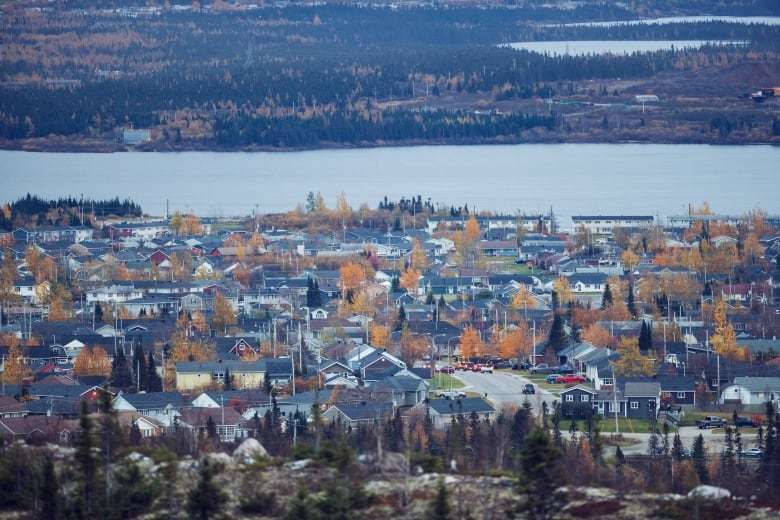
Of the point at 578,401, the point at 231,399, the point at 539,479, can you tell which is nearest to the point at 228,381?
the point at 231,399

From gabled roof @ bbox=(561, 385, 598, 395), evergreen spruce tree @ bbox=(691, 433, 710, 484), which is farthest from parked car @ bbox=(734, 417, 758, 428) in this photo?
gabled roof @ bbox=(561, 385, 598, 395)

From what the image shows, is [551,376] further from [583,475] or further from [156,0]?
[156,0]

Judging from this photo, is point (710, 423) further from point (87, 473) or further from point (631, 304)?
point (87, 473)

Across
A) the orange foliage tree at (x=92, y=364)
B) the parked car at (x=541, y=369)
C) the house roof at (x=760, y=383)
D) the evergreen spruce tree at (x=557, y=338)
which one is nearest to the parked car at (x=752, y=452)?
the house roof at (x=760, y=383)

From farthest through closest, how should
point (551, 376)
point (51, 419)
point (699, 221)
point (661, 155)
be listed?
point (661, 155) < point (699, 221) < point (551, 376) < point (51, 419)

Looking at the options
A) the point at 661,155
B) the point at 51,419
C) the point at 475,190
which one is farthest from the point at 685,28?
the point at 51,419

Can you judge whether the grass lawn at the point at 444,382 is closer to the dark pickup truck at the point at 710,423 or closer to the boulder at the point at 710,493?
the dark pickup truck at the point at 710,423
